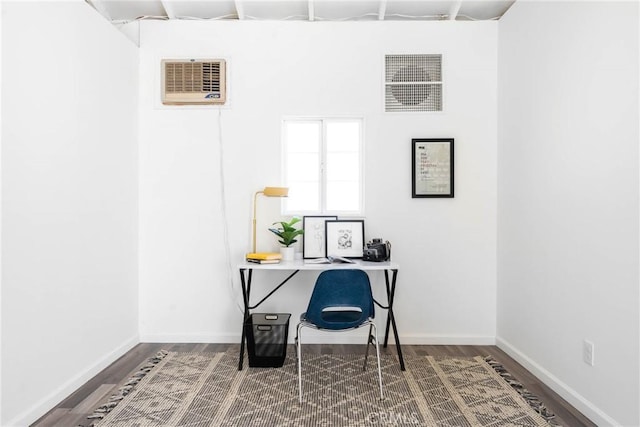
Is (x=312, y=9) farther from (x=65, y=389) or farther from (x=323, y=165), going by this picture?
(x=65, y=389)

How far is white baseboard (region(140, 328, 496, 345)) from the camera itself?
3.29 metres

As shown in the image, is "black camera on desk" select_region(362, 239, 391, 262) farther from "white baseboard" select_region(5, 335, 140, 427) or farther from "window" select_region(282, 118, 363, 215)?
"white baseboard" select_region(5, 335, 140, 427)

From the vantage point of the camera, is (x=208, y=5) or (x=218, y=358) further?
(x=208, y=5)

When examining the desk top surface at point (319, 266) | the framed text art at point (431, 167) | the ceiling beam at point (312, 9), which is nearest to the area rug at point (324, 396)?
the desk top surface at point (319, 266)

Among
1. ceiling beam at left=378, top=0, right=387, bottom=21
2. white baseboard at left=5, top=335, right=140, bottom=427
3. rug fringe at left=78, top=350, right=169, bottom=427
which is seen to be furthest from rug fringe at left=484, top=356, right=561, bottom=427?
ceiling beam at left=378, top=0, right=387, bottom=21

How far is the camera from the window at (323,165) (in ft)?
11.1

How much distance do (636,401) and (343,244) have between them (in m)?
2.06

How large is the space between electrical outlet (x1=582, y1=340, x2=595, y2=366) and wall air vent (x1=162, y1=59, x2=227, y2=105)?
3181 millimetres

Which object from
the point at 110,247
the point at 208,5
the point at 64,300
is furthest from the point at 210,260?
the point at 208,5

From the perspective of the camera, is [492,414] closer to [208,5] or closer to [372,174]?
[372,174]

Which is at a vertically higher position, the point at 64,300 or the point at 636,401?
the point at 64,300

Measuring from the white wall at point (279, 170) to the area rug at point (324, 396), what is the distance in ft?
1.77

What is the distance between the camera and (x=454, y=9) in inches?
126

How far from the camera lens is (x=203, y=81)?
328cm
